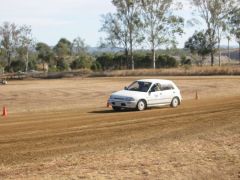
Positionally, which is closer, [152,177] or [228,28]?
[152,177]

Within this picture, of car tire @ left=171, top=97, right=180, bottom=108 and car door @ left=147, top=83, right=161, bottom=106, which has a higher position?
car door @ left=147, top=83, right=161, bottom=106

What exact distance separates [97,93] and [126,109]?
15.6m

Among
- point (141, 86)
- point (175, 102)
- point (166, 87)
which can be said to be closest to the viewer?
point (141, 86)

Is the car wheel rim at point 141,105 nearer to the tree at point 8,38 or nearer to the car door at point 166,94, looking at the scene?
the car door at point 166,94

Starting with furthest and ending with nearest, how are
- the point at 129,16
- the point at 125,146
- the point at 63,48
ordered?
the point at 63,48 → the point at 129,16 → the point at 125,146

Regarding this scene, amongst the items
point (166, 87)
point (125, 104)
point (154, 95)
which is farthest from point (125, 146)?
point (166, 87)

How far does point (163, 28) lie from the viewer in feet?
299

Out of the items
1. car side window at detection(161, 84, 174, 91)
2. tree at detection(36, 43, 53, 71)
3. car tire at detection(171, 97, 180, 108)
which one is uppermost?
tree at detection(36, 43, 53, 71)

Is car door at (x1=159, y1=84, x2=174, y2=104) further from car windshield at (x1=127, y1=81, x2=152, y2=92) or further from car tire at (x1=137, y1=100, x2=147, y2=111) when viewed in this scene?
car tire at (x1=137, y1=100, x2=147, y2=111)

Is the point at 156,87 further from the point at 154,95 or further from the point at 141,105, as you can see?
the point at 141,105

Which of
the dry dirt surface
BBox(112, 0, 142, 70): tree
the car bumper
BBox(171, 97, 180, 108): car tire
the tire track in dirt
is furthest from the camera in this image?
BBox(112, 0, 142, 70): tree

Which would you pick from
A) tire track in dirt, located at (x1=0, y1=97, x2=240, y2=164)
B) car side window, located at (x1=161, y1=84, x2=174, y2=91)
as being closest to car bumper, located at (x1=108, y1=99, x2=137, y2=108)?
tire track in dirt, located at (x1=0, y1=97, x2=240, y2=164)

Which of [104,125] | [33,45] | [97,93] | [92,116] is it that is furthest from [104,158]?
[33,45]

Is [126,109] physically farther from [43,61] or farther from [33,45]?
[43,61]
